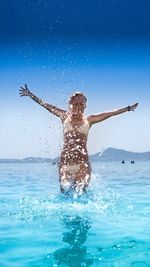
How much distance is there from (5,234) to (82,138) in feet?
10.2

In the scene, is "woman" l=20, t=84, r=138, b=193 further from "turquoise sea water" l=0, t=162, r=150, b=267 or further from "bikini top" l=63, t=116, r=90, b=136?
"turquoise sea water" l=0, t=162, r=150, b=267

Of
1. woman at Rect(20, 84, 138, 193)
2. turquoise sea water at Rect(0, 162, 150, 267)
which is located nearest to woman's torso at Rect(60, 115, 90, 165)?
woman at Rect(20, 84, 138, 193)

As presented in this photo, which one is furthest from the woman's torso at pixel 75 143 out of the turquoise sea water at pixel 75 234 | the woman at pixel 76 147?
the turquoise sea water at pixel 75 234

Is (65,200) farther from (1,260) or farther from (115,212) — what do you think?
(1,260)

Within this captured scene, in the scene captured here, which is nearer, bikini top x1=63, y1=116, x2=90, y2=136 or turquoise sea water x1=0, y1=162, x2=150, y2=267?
turquoise sea water x1=0, y1=162, x2=150, y2=267

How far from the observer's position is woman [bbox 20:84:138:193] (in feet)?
28.0

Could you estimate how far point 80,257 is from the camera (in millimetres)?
4605

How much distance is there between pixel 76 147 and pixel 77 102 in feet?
3.17

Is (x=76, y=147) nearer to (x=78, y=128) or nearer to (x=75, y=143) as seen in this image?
(x=75, y=143)

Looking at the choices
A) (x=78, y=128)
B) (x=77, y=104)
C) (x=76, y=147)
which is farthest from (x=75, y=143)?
(x=77, y=104)

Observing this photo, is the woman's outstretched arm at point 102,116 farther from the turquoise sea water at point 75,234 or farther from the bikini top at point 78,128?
the turquoise sea water at point 75,234

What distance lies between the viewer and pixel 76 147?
8531 millimetres

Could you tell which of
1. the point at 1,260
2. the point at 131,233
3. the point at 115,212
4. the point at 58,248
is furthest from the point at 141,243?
the point at 115,212

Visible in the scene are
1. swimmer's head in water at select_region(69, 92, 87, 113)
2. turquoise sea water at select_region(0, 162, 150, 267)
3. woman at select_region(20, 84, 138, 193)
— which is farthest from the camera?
swimmer's head in water at select_region(69, 92, 87, 113)
